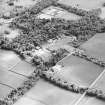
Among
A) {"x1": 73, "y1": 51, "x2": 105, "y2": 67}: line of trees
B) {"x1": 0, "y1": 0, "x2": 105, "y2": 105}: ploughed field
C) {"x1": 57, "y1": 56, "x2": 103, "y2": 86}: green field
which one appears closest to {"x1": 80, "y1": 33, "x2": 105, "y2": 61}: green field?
{"x1": 0, "y1": 0, "x2": 105, "y2": 105}: ploughed field

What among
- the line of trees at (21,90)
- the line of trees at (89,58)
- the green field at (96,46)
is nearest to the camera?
the line of trees at (21,90)

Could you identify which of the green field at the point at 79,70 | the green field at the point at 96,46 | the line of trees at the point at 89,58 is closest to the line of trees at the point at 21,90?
the green field at the point at 79,70

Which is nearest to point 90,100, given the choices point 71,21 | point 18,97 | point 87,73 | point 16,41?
point 87,73

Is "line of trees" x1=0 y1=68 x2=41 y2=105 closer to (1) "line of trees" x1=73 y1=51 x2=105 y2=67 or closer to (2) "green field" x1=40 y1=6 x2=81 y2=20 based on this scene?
(1) "line of trees" x1=73 y1=51 x2=105 y2=67

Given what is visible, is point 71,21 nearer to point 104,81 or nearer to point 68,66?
point 68,66

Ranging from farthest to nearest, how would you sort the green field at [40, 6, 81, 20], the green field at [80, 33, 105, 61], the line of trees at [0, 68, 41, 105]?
the green field at [40, 6, 81, 20], the green field at [80, 33, 105, 61], the line of trees at [0, 68, 41, 105]

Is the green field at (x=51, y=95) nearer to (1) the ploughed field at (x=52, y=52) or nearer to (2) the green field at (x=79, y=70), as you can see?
(1) the ploughed field at (x=52, y=52)

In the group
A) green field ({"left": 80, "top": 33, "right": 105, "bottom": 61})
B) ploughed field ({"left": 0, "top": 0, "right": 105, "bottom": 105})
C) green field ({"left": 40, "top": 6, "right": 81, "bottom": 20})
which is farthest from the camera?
green field ({"left": 40, "top": 6, "right": 81, "bottom": 20})

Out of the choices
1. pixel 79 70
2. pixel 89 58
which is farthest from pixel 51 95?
pixel 89 58
